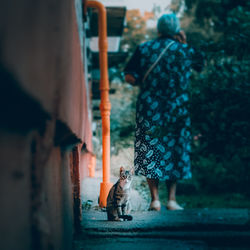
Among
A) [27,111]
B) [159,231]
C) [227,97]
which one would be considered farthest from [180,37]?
[27,111]

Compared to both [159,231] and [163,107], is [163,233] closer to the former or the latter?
[159,231]

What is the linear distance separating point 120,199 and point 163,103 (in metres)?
0.87

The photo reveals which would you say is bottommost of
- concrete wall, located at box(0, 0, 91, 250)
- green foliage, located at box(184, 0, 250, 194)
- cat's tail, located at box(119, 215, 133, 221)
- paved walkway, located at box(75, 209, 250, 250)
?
paved walkway, located at box(75, 209, 250, 250)

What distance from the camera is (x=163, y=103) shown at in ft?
7.56

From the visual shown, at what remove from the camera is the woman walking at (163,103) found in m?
2.15

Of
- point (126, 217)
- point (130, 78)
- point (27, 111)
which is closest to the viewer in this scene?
point (27, 111)

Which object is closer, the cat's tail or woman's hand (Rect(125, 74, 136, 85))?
the cat's tail

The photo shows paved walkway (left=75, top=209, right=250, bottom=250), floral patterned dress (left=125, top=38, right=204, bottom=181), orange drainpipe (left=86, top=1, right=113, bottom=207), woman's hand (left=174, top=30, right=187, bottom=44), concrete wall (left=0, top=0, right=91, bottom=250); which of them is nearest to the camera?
concrete wall (left=0, top=0, right=91, bottom=250)

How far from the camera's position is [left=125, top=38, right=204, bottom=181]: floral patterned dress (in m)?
2.14

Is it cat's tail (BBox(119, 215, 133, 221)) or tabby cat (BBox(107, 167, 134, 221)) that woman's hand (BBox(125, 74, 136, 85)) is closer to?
tabby cat (BBox(107, 167, 134, 221))

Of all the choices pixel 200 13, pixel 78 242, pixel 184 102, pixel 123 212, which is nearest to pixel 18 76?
pixel 78 242

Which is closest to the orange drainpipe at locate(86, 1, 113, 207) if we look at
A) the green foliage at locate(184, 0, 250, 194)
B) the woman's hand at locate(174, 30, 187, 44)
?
the woman's hand at locate(174, 30, 187, 44)

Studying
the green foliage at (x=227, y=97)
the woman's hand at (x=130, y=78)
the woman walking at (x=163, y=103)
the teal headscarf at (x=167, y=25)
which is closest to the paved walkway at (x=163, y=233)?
the woman walking at (x=163, y=103)

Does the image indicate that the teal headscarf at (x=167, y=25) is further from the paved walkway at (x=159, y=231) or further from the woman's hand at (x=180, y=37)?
the paved walkway at (x=159, y=231)
